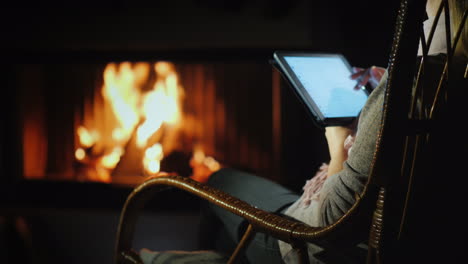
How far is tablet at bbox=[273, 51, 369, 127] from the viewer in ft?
3.20

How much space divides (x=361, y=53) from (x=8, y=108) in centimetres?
169

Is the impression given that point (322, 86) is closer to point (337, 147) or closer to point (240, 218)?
point (337, 147)

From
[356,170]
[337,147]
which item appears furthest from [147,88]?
[356,170]

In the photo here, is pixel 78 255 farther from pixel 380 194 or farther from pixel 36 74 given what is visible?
pixel 380 194

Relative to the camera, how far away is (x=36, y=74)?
249 cm

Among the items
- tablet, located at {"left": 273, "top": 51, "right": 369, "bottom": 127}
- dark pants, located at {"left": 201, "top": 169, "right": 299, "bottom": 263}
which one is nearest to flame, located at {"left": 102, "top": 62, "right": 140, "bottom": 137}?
dark pants, located at {"left": 201, "top": 169, "right": 299, "bottom": 263}

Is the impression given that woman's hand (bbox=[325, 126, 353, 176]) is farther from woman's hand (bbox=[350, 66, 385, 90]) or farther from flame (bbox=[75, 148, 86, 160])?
flame (bbox=[75, 148, 86, 160])

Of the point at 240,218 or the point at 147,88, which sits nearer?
the point at 240,218

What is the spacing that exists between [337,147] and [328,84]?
165 mm

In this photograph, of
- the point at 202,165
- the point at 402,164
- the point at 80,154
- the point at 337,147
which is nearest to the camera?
the point at 402,164

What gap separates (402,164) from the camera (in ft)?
1.94

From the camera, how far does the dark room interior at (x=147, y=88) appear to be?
7.00ft

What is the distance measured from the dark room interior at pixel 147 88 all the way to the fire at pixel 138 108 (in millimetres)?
40

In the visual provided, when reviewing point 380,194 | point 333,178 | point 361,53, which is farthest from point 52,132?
Answer: point 380,194
